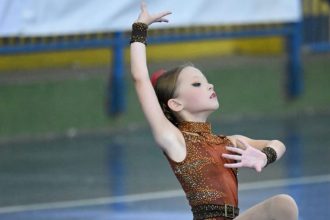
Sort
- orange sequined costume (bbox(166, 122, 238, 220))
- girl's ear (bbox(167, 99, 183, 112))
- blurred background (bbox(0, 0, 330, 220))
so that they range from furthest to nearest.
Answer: blurred background (bbox(0, 0, 330, 220)), girl's ear (bbox(167, 99, 183, 112)), orange sequined costume (bbox(166, 122, 238, 220))

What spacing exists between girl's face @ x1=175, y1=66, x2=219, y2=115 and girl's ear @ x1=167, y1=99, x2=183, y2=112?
2cm

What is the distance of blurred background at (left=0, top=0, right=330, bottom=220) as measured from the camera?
9.02 metres

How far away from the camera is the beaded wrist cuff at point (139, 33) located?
5672mm

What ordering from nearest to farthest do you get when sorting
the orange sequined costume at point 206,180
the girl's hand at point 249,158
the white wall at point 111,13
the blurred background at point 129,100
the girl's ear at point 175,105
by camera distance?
the girl's hand at point 249,158, the orange sequined costume at point 206,180, the girl's ear at point 175,105, the blurred background at point 129,100, the white wall at point 111,13

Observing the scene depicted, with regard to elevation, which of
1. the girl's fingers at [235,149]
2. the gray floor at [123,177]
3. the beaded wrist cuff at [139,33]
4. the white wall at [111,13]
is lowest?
the gray floor at [123,177]

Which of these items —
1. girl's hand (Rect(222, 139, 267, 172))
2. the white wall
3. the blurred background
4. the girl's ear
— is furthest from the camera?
the white wall

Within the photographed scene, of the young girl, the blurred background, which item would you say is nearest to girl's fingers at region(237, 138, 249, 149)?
the young girl

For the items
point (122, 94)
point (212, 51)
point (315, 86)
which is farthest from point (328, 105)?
point (122, 94)

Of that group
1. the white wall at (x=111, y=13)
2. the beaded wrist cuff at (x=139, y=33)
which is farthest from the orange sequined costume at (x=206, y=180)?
the white wall at (x=111, y=13)

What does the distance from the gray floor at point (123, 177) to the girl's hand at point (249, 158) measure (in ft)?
8.34

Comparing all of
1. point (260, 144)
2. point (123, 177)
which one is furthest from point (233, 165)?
point (123, 177)

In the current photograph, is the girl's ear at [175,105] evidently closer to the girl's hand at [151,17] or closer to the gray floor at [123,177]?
the girl's hand at [151,17]

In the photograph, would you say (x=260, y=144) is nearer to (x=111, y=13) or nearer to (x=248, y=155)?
(x=248, y=155)

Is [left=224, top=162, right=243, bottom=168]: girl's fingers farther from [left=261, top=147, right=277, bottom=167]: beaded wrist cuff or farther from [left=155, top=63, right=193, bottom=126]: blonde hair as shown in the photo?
[left=155, top=63, right=193, bottom=126]: blonde hair
